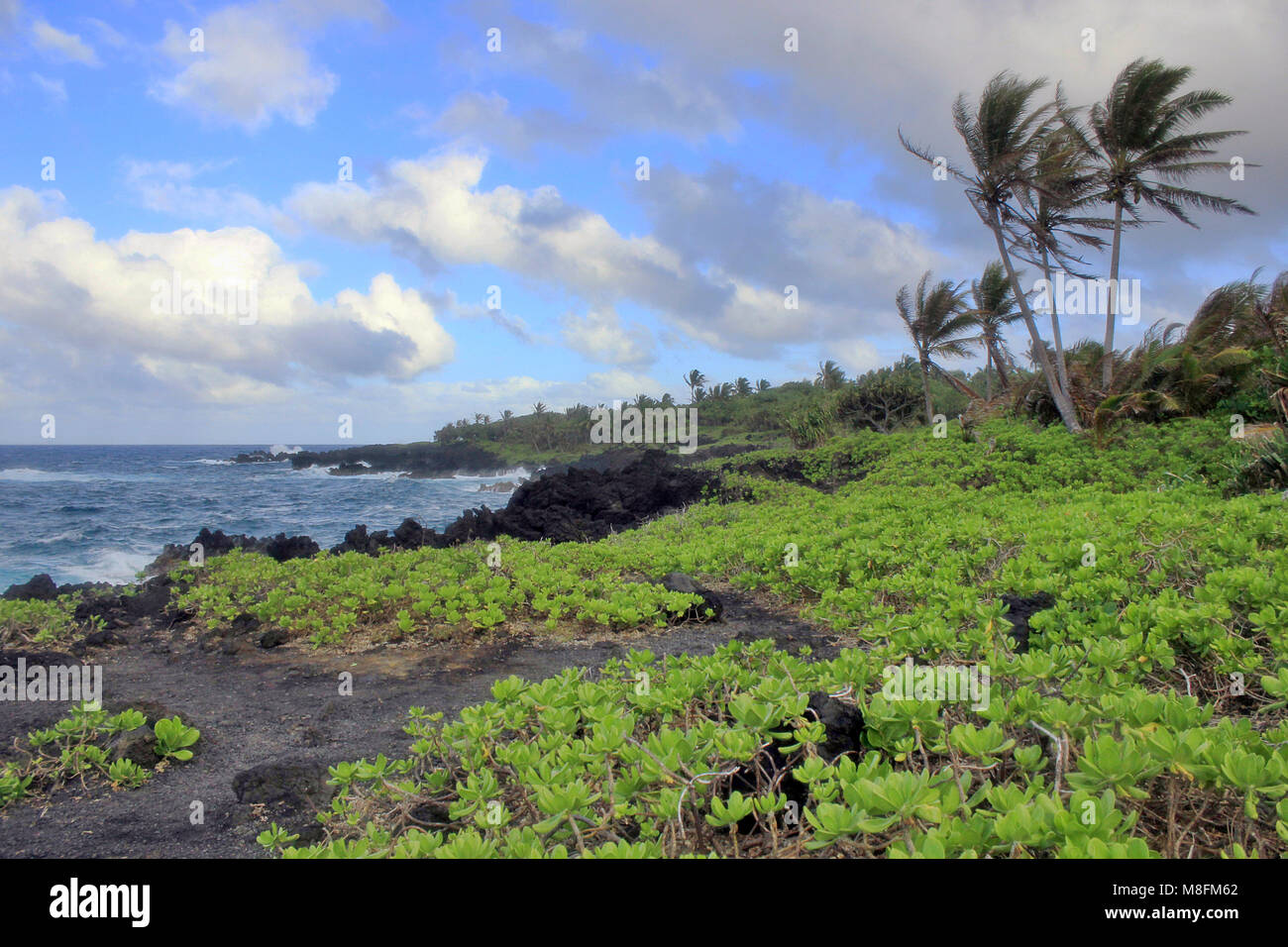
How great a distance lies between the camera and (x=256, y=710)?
4.84 meters

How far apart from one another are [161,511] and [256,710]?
29298 millimetres

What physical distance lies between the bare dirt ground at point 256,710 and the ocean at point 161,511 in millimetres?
12265

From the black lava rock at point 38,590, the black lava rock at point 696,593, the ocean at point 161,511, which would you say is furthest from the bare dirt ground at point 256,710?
the ocean at point 161,511

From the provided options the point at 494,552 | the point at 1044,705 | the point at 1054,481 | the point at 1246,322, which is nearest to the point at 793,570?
the point at 494,552

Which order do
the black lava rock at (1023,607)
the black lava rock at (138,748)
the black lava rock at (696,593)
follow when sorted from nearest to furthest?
1. the black lava rock at (138,748)
2. the black lava rock at (1023,607)
3. the black lava rock at (696,593)

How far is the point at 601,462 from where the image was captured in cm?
3559

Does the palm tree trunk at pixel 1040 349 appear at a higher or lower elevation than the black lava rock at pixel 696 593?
higher

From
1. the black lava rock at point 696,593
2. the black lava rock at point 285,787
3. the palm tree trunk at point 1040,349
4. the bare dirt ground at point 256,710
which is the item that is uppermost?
the palm tree trunk at point 1040,349

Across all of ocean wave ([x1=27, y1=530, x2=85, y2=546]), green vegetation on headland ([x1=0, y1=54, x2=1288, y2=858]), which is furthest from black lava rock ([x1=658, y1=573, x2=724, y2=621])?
ocean wave ([x1=27, y1=530, x2=85, y2=546])

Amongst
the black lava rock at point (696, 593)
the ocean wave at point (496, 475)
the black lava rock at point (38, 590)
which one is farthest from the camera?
the ocean wave at point (496, 475)

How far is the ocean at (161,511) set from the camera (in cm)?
1936

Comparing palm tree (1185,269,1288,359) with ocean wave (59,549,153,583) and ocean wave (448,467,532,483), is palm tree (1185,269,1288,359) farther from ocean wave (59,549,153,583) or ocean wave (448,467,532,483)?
ocean wave (448,467,532,483)

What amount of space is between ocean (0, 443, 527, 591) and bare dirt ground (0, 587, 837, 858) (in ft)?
40.2

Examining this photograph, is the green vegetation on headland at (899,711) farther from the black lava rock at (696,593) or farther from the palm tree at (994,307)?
the palm tree at (994,307)
